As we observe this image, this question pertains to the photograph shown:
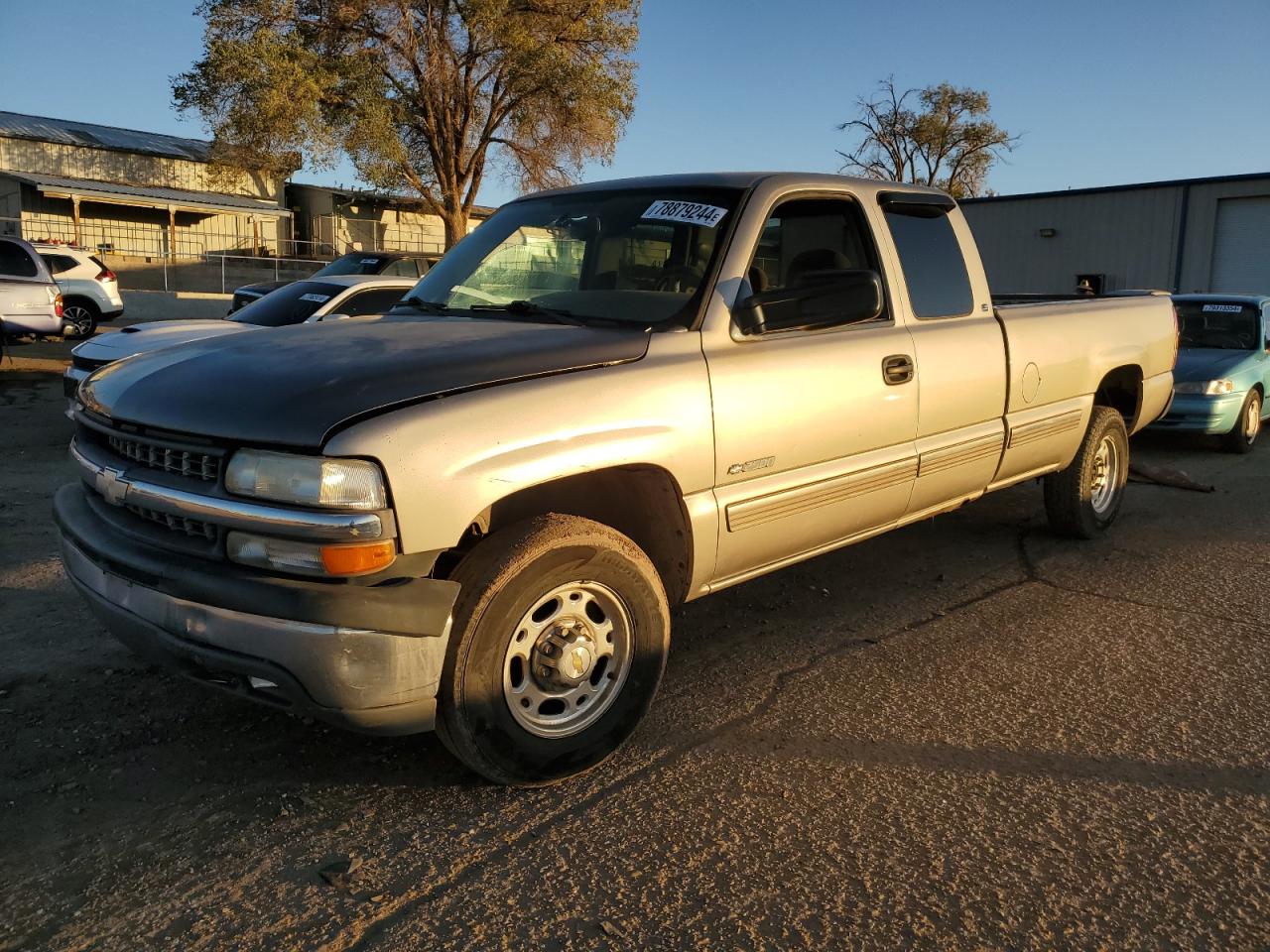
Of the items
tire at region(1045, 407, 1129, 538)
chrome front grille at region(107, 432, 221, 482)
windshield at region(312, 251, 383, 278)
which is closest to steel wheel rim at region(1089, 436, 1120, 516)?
tire at region(1045, 407, 1129, 538)

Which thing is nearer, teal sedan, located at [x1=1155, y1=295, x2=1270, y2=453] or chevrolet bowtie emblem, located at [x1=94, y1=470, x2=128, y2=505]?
chevrolet bowtie emblem, located at [x1=94, y1=470, x2=128, y2=505]

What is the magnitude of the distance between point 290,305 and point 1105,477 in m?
7.46

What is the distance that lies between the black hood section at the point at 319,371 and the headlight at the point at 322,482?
56 mm

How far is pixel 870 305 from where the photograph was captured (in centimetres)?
396

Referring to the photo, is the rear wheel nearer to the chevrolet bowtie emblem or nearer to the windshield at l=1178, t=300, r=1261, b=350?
the chevrolet bowtie emblem

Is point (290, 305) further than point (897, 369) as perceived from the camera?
Yes

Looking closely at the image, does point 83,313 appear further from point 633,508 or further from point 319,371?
point 633,508

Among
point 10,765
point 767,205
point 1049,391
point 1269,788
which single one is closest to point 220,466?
point 10,765

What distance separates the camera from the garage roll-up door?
25141 mm

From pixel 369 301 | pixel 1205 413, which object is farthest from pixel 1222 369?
pixel 369 301

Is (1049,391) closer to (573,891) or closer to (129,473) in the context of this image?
(573,891)

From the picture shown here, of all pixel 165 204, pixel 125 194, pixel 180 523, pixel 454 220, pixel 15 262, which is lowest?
pixel 180 523

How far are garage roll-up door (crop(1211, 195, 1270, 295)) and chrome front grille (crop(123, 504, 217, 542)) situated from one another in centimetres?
2834

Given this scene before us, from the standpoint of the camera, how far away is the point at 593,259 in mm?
4070
